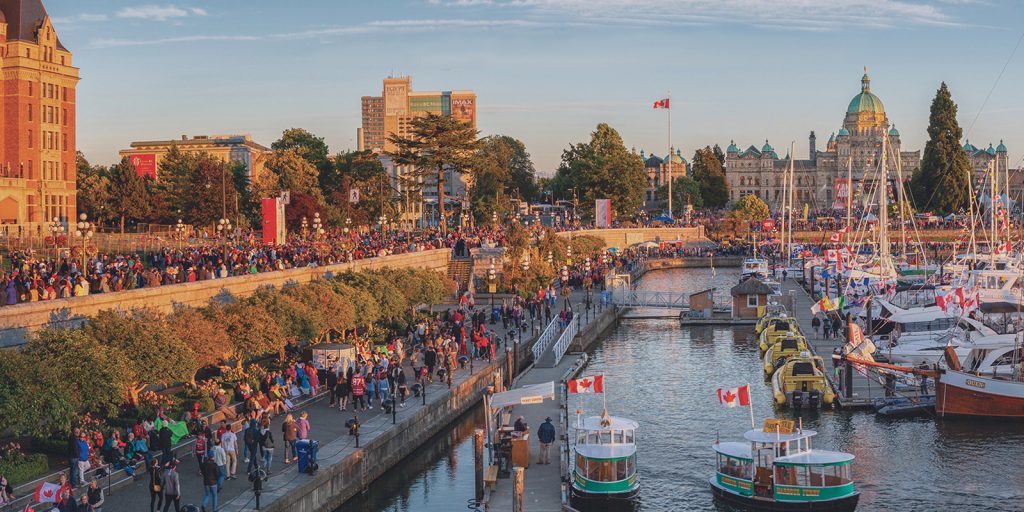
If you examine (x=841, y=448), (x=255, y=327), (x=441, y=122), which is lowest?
(x=841, y=448)

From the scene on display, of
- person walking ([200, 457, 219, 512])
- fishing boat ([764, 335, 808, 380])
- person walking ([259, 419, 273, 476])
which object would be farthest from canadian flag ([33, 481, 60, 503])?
fishing boat ([764, 335, 808, 380])

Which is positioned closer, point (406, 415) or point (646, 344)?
point (406, 415)

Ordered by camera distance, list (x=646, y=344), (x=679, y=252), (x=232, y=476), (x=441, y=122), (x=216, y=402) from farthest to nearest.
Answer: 1. (x=679, y=252)
2. (x=441, y=122)
3. (x=646, y=344)
4. (x=216, y=402)
5. (x=232, y=476)

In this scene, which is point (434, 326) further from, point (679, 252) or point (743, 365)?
point (679, 252)

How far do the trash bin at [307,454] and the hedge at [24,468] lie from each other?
509 cm

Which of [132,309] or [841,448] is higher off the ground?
[132,309]

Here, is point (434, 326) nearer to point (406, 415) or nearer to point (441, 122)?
point (406, 415)

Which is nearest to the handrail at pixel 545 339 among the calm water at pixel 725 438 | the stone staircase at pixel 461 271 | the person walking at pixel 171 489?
the calm water at pixel 725 438

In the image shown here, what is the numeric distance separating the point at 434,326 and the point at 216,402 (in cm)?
1687

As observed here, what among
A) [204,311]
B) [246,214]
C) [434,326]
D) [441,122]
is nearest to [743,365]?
[434,326]

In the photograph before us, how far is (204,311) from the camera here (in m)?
31.7

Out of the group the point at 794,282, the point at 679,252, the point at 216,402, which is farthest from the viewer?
the point at 679,252

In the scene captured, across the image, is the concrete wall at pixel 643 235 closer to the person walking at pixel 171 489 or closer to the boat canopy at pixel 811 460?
the boat canopy at pixel 811 460

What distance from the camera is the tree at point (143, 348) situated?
1010 inches
